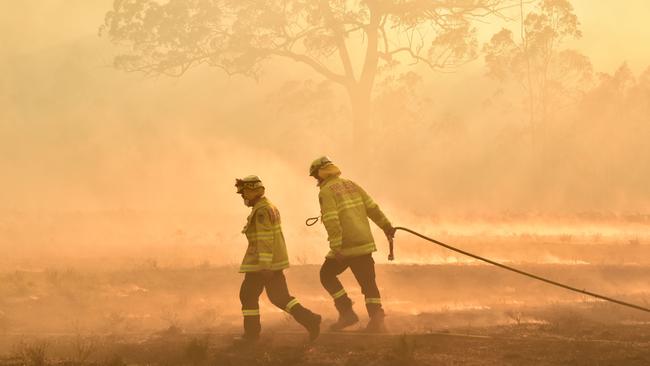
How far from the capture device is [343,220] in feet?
32.7

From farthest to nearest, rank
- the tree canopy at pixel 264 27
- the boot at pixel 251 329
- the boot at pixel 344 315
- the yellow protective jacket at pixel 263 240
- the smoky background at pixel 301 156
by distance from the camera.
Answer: the tree canopy at pixel 264 27
the smoky background at pixel 301 156
the boot at pixel 344 315
the boot at pixel 251 329
the yellow protective jacket at pixel 263 240

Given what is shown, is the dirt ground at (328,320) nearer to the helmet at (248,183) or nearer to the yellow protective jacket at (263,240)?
the yellow protective jacket at (263,240)

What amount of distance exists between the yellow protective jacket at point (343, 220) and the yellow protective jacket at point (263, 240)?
24.1 inches

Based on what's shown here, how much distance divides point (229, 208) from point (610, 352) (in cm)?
2524

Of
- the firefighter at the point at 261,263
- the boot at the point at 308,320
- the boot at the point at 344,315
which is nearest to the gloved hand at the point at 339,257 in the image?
the boot at the point at 344,315

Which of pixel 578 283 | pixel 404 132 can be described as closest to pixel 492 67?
pixel 404 132

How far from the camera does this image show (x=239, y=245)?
21.5 meters

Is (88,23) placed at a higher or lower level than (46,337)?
higher

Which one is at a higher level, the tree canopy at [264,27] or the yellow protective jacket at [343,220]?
the tree canopy at [264,27]

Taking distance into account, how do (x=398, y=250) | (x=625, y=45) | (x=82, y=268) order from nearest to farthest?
1. (x=82, y=268)
2. (x=398, y=250)
3. (x=625, y=45)

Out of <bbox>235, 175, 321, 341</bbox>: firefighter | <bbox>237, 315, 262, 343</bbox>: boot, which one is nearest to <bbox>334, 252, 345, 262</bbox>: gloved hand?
<bbox>235, 175, 321, 341</bbox>: firefighter

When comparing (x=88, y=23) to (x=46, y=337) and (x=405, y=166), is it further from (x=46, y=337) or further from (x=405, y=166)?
(x=46, y=337)

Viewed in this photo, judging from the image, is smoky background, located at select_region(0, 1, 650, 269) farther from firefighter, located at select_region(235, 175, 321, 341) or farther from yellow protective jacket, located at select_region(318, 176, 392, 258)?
firefighter, located at select_region(235, 175, 321, 341)

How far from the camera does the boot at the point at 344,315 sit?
33.1 feet
